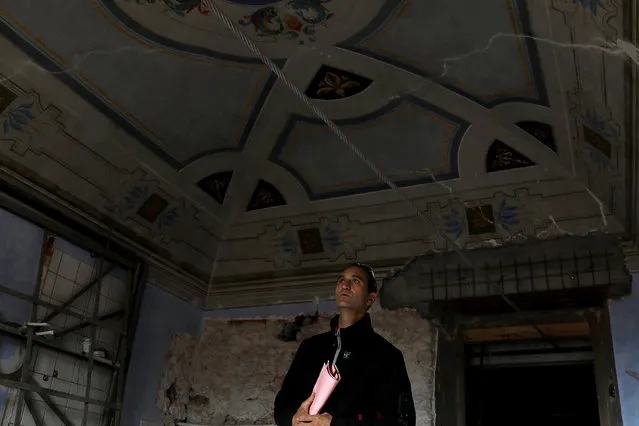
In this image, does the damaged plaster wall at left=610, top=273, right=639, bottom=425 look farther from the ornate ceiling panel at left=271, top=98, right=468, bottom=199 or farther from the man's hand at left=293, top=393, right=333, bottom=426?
the man's hand at left=293, top=393, right=333, bottom=426

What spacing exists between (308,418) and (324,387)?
4.6 inches

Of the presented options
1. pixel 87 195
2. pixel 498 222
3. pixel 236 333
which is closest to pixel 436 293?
pixel 498 222

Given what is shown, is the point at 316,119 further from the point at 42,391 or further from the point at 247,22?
the point at 42,391

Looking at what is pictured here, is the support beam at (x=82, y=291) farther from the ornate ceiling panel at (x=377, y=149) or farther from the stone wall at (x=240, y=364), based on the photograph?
the ornate ceiling panel at (x=377, y=149)

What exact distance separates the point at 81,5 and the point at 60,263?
62.8 inches

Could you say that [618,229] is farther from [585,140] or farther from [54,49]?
[54,49]

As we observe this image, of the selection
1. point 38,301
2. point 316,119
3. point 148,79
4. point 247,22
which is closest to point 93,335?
point 38,301

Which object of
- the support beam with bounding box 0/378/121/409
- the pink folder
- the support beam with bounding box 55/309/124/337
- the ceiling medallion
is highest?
the ceiling medallion

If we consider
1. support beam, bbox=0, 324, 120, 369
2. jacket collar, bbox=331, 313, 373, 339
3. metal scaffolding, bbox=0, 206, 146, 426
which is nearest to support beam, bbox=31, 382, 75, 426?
metal scaffolding, bbox=0, 206, 146, 426

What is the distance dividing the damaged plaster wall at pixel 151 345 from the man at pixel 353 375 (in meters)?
2.41

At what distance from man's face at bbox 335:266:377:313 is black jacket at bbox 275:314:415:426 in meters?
0.07

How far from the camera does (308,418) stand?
220 centimetres

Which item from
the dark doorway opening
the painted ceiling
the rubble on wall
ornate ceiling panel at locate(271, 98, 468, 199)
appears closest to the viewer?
the painted ceiling

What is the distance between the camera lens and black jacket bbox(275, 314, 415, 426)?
2.31m
